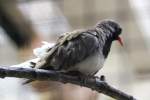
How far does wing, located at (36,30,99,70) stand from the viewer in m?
1.02

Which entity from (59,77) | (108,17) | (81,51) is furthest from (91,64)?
(108,17)

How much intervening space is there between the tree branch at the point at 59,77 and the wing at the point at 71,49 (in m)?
0.06

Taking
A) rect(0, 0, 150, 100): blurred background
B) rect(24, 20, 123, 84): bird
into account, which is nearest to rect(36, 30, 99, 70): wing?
rect(24, 20, 123, 84): bird

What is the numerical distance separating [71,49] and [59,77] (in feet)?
0.61

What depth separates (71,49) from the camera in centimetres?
105

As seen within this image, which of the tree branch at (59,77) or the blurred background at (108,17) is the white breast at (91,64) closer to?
the tree branch at (59,77)

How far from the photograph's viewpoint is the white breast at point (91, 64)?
1091 mm

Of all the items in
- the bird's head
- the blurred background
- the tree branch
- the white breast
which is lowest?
the tree branch

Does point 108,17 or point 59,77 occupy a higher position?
point 108,17

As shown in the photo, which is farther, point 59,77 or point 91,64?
point 91,64

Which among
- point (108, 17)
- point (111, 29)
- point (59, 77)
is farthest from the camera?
point (108, 17)

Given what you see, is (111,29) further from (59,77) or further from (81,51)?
(59,77)

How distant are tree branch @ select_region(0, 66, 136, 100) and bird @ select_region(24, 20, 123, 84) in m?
0.05

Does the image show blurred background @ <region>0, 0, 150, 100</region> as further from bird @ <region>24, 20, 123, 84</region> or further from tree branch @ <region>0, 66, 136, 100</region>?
tree branch @ <region>0, 66, 136, 100</region>
